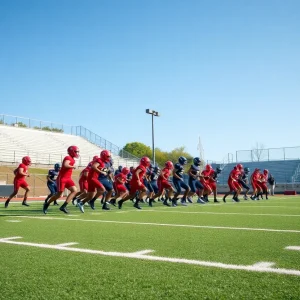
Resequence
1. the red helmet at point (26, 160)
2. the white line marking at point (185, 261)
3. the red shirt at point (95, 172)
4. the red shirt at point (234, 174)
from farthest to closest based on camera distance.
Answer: the red shirt at point (234, 174)
the red helmet at point (26, 160)
the red shirt at point (95, 172)
the white line marking at point (185, 261)

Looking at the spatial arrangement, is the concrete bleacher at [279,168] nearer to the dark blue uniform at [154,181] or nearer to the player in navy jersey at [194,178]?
the dark blue uniform at [154,181]

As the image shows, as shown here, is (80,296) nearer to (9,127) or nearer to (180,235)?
(180,235)

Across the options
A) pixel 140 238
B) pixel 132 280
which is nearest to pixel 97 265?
pixel 132 280

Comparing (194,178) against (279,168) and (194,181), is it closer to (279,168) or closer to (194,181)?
(194,181)

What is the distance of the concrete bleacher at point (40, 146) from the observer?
37.3 meters

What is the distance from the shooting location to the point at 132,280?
312 centimetres

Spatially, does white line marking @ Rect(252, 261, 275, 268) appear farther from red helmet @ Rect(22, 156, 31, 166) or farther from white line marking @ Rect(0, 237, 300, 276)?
red helmet @ Rect(22, 156, 31, 166)

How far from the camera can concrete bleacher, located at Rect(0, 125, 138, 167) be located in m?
37.3

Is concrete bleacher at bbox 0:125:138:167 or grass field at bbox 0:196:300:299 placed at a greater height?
concrete bleacher at bbox 0:125:138:167

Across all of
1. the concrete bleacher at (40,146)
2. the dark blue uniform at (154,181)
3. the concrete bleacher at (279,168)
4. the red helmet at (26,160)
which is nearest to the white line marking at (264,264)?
the red helmet at (26,160)

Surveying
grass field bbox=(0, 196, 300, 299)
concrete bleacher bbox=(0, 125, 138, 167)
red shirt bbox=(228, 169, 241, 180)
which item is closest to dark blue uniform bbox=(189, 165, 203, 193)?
red shirt bbox=(228, 169, 241, 180)

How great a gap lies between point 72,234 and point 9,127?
4072 cm

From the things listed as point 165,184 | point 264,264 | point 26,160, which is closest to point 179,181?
point 165,184

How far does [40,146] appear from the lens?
137ft
